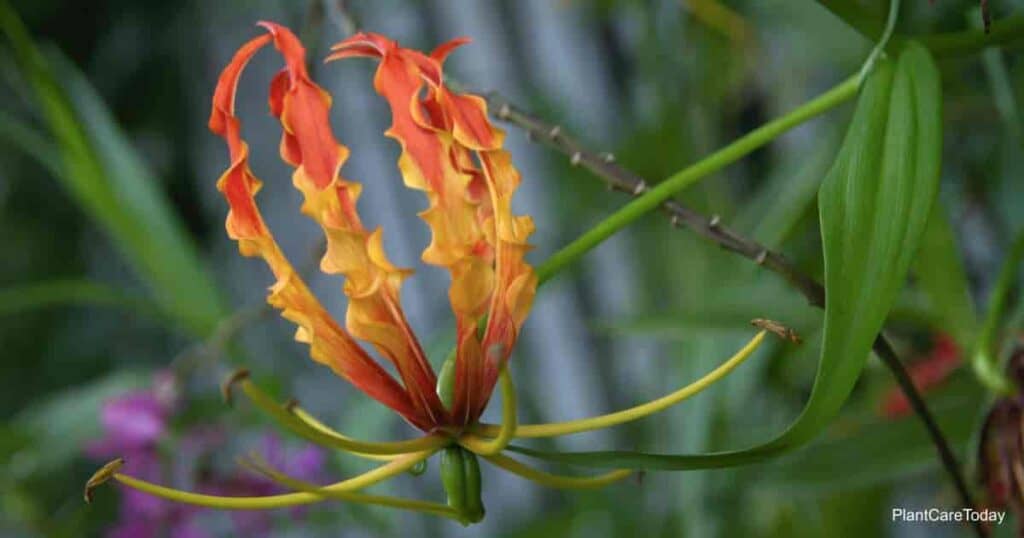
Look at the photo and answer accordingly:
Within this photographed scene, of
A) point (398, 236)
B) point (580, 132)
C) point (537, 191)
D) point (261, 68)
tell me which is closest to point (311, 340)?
point (580, 132)

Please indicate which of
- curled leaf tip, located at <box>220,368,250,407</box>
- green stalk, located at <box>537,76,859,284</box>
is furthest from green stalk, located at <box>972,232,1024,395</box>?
curled leaf tip, located at <box>220,368,250,407</box>

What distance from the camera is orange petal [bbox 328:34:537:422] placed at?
456 millimetres

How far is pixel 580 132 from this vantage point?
1.56 metres

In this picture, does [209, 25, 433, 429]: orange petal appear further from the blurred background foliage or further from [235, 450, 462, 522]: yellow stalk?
the blurred background foliage

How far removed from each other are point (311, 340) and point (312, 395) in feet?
6.72

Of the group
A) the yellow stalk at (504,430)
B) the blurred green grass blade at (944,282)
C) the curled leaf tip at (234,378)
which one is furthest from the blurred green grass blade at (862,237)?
the blurred green grass blade at (944,282)

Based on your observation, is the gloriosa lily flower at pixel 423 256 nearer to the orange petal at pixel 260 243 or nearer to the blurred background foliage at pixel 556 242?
the orange petal at pixel 260 243

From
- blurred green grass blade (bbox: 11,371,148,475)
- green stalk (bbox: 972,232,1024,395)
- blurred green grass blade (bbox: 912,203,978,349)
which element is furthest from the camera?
blurred green grass blade (bbox: 11,371,148,475)

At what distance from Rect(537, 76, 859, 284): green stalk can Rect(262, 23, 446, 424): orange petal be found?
0.07 metres

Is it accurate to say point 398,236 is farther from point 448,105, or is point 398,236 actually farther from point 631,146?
point 448,105

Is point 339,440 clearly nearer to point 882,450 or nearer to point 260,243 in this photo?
point 260,243

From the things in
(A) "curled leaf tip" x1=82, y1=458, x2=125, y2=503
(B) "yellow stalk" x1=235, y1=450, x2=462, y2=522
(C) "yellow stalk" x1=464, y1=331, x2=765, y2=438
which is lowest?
(A) "curled leaf tip" x1=82, y1=458, x2=125, y2=503

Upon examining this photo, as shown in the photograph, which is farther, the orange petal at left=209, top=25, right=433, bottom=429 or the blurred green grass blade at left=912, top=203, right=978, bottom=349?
the blurred green grass blade at left=912, top=203, right=978, bottom=349

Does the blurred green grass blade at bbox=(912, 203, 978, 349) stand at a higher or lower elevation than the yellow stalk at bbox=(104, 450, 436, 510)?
higher
